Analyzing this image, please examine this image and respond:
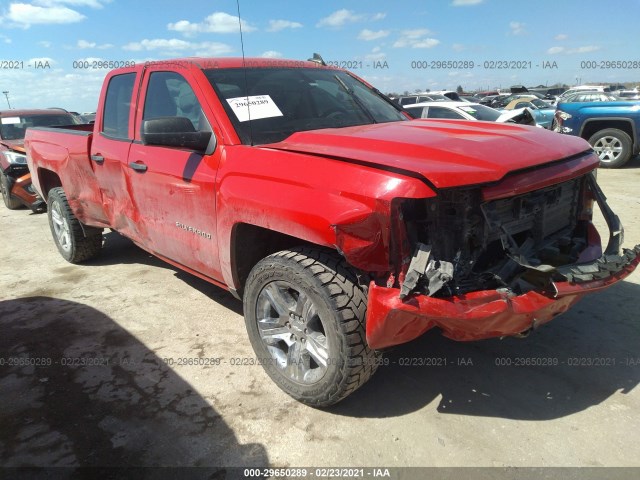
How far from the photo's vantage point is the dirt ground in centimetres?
232

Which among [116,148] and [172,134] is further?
[116,148]

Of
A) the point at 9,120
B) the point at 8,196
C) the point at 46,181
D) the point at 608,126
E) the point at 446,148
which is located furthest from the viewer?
the point at 608,126

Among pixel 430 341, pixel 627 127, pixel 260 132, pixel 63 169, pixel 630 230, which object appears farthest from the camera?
pixel 627 127

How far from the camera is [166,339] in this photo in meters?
3.49

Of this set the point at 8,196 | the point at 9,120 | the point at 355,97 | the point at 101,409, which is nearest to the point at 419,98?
the point at 9,120

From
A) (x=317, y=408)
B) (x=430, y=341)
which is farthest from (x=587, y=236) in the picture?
(x=317, y=408)

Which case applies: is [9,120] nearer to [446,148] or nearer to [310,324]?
[310,324]

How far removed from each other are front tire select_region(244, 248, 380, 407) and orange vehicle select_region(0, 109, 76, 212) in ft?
22.2

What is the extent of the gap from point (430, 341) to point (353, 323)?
119cm

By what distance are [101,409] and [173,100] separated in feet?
6.95

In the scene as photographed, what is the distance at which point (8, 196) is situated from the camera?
832cm

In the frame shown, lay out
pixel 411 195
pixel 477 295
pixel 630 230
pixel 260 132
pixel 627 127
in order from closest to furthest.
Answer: pixel 411 195, pixel 477 295, pixel 260 132, pixel 630 230, pixel 627 127

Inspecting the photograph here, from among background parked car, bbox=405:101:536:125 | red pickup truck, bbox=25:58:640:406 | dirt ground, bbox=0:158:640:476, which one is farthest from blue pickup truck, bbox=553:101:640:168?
red pickup truck, bbox=25:58:640:406

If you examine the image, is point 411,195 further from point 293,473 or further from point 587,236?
point 587,236
